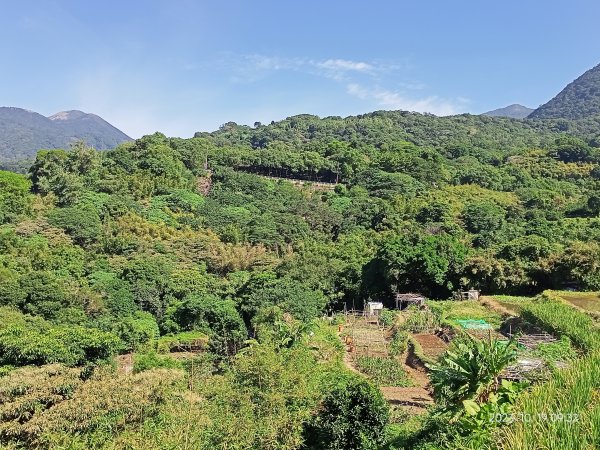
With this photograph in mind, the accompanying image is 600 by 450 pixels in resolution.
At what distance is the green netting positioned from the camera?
17672 mm

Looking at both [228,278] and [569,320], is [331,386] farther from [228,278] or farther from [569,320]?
[228,278]

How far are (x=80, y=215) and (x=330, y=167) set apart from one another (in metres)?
28.1

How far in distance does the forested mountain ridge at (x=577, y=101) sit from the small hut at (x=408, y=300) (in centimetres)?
12725

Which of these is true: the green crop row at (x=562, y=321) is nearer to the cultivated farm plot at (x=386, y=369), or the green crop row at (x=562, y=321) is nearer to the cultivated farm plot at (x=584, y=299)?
the cultivated farm plot at (x=584, y=299)

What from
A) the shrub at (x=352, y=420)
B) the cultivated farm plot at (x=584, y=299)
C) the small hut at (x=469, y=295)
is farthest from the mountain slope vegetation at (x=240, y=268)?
the cultivated farm plot at (x=584, y=299)

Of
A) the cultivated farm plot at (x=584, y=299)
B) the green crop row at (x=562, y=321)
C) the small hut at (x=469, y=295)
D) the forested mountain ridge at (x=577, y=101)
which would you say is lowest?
the small hut at (x=469, y=295)

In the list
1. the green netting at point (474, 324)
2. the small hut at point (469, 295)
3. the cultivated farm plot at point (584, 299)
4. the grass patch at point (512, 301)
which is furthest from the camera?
the small hut at point (469, 295)

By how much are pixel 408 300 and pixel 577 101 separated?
15619 centimetres

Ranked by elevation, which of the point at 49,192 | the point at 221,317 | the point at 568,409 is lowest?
the point at 221,317

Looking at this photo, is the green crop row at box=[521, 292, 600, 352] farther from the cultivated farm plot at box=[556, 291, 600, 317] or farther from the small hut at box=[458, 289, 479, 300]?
the small hut at box=[458, 289, 479, 300]

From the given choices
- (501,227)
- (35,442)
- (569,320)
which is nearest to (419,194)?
(501,227)

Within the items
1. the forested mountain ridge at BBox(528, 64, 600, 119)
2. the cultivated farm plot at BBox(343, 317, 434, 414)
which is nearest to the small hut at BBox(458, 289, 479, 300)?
the cultivated farm plot at BBox(343, 317, 434, 414)

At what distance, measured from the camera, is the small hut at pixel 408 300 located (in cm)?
2365

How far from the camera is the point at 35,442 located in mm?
9531
